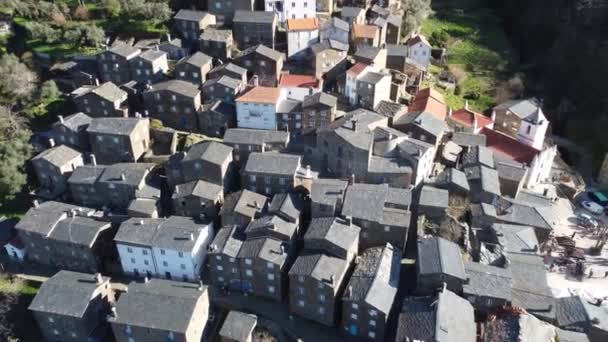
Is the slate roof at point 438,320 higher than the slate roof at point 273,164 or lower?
lower

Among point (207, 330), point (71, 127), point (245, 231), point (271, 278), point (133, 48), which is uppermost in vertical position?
point (133, 48)

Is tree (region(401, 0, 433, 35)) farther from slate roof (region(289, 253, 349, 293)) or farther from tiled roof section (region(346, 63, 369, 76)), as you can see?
slate roof (region(289, 253, 349, 293))

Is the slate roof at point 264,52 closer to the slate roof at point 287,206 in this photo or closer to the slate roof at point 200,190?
the slate roof at point 200,190

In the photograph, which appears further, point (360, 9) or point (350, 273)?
point (360, 9)

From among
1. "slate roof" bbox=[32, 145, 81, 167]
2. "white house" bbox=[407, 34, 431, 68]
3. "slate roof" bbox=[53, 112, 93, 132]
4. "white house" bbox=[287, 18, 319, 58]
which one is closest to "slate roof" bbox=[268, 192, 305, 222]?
"slate roof" bbox=[32, 145, 81, 167]

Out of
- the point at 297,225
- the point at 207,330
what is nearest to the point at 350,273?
the point at 297,225

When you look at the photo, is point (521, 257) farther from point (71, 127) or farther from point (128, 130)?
point (71, 127)

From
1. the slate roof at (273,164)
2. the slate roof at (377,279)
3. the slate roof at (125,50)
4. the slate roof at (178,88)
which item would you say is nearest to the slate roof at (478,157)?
the slate roof at (377,279)
